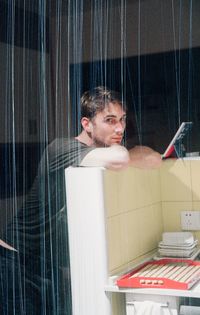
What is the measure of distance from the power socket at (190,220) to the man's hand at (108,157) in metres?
0.29

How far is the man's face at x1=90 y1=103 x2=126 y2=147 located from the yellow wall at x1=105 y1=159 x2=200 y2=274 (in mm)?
114

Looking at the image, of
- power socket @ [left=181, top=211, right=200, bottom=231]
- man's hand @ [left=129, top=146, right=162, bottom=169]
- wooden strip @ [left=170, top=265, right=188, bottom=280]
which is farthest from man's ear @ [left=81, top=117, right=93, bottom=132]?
wooden strip @ [left=170, top=265, right=188, bottom=280]

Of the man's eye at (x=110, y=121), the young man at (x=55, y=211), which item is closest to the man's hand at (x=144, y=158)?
the young man at (x=55, y=211)

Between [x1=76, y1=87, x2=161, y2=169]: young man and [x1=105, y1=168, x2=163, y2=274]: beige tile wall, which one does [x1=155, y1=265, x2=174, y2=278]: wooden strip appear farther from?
[x1=76, y1=87, x2=161, y2=169]: young man

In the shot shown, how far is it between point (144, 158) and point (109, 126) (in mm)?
175

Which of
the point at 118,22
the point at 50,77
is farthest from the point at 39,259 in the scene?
the point at 118,22

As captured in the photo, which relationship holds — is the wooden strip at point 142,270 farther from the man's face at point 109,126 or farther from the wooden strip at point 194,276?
the man's face at point 109,126

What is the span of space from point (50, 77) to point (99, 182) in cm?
40

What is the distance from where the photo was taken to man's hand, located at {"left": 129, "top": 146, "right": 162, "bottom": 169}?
1.93m

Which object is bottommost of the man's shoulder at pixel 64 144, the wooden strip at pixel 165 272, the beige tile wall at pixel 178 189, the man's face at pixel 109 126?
the wooden strip at pixel 165 272

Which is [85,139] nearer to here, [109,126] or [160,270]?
[109,126]

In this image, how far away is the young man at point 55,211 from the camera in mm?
1905

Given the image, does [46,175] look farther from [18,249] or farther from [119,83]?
[119,83]

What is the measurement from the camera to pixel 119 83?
1.89 meters
